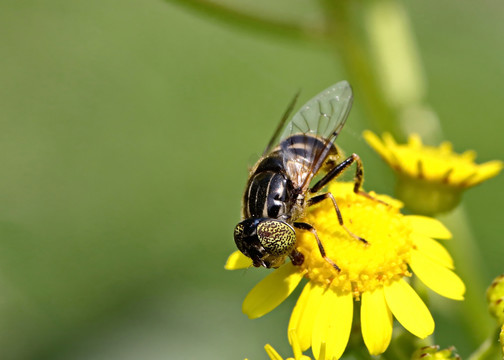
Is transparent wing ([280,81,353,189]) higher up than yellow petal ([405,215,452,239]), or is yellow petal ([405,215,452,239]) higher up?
transparent wing ([280,81,353,189])

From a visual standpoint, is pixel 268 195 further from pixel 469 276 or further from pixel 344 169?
pixel 469 276

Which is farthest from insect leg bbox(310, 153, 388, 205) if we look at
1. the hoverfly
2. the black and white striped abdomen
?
the black and white striped abdomen

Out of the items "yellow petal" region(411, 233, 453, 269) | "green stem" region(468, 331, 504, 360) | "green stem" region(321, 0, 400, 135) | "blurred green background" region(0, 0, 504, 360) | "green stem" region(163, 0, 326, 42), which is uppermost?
"blurred green background" region(0, 0, 504, 360)

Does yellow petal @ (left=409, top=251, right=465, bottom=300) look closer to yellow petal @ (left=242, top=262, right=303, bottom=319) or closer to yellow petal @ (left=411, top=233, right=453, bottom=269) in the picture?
yellow petal @ (left=411, top=233, right=453, bottom=269)

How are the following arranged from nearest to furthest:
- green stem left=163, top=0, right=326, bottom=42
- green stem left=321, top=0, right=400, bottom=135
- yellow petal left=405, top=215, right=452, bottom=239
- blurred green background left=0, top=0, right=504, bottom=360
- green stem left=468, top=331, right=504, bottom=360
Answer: green stem left=468, top=331, right=504, bottom=360 < yellow petal left=405, top=215, right=452, bottom=239 < green stem left=163, top=0, right=326, bottom=42 < green stem left=321, top=0, right=400, bottom=135 < blurred green background left=0, top=0, right=504, bottom=360

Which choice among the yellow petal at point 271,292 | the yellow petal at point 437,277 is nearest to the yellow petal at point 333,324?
the yellow petal at point 271,292

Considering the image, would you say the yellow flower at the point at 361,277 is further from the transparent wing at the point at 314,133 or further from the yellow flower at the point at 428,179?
the yellow flower at the point at 428,179

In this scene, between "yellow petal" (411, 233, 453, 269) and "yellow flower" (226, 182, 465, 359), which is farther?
"yellow petal" (411, 233, 453, 269)
